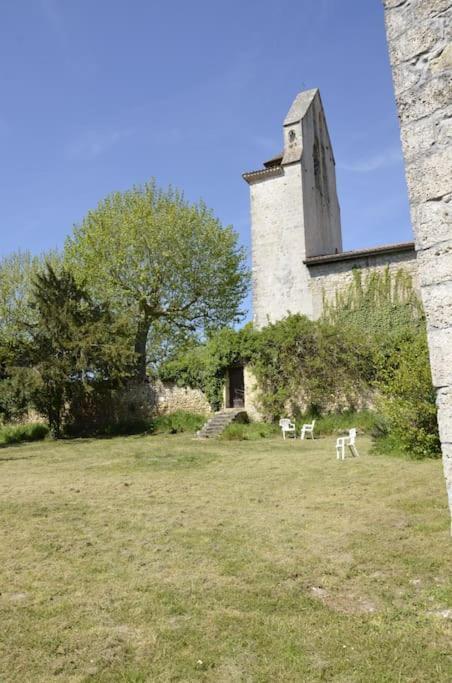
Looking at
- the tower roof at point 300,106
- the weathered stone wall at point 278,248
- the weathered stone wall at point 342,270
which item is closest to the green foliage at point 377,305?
the weathered stone wall at point 342,270

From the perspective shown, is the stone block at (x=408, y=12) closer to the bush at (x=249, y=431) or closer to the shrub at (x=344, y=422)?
the shrub at (x=344, y=422)

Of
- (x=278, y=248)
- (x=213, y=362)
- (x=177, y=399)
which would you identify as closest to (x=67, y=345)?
(x=177, y=399)

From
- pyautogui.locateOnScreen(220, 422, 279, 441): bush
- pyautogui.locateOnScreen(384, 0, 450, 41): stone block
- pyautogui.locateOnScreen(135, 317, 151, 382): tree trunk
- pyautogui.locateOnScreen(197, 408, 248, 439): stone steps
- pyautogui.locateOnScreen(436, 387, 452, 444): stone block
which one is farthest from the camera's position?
pyautogui.locateOnScreen(135, 317, 151, 382): tree trunk

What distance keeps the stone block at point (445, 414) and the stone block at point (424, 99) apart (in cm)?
183

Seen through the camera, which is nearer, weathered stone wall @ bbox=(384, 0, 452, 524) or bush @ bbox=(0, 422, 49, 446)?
weathered stone wall @ bbox=(384, 0, 452, 524)

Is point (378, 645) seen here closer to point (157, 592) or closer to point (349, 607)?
point (349, 607)

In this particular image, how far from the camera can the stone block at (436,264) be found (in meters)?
3.03

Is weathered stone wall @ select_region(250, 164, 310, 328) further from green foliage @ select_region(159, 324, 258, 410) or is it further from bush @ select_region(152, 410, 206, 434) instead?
bush @ select_region(152, 410, 206, 434)

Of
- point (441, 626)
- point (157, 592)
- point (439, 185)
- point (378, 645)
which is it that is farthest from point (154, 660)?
point (439, 185)

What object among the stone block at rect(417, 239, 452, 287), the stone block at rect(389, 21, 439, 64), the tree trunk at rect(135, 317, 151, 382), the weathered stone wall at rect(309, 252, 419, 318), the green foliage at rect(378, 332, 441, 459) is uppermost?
the weathered stone wall at rect(309, 252, 419, 318)

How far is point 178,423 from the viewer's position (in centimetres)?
2217

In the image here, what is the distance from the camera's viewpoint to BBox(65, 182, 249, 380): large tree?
1016 inches

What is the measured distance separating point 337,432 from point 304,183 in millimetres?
12966

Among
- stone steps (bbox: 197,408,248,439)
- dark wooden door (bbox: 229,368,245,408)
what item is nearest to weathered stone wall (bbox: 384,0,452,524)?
stone steps (bbox: 197,408,248,439)
